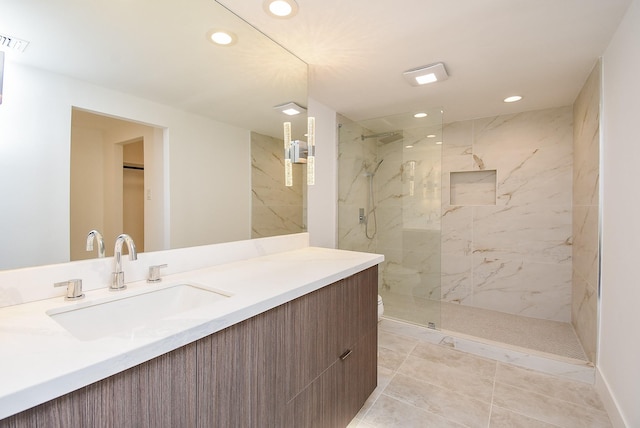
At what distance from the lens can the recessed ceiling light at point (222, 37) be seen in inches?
56.8

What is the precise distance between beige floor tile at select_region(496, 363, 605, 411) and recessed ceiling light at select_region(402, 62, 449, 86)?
2155mm

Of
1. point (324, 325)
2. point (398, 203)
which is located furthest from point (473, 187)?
point (324, 325)

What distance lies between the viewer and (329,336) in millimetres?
1317

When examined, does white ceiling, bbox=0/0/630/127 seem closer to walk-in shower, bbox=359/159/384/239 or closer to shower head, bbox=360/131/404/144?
shower head, bbox=360/131/404/144

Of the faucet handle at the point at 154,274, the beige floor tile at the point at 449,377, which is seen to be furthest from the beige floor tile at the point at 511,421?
the faucet handle at the point at 154,274

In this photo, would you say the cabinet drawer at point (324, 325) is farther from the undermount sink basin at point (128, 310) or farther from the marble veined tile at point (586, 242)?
the marble veined tile at point (586, 242)

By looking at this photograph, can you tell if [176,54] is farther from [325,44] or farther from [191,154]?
[325,44]

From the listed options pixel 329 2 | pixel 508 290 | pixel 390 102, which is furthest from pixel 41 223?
pixel 508 290

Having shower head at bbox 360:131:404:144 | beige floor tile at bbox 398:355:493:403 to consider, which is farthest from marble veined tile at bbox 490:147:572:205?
beige floor tile at bbox 398:355:493:403

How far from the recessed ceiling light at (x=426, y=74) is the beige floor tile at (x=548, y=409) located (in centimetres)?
215

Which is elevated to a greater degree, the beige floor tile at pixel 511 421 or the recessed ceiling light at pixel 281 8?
the recessed ceiling light at pixel 281 8

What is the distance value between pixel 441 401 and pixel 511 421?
0.35 metres

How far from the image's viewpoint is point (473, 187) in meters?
3.36

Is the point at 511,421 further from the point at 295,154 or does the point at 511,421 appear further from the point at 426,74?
the point at 426,74
